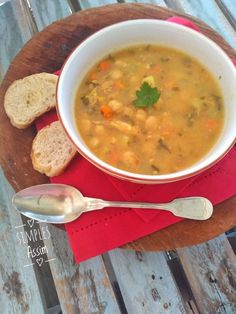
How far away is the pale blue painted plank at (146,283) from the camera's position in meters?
1.50

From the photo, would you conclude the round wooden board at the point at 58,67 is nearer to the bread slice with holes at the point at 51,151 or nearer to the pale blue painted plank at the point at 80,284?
the bread slice with holes at the point at 51,151

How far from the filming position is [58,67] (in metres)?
1.69

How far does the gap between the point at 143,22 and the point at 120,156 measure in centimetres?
49

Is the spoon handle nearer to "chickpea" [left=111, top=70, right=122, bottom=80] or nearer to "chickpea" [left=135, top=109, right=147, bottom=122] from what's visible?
"chickpea" [left=135, top=109, right=147, bottom=122]

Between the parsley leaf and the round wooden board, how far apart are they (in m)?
0.40

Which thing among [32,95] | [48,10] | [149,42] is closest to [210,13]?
[149,42]

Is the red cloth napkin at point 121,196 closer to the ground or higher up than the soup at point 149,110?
closer to the ground

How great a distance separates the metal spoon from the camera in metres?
1.40

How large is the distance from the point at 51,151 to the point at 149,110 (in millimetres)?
360

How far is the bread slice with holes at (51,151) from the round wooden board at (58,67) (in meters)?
0.04

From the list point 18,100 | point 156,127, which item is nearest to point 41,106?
point 18,100

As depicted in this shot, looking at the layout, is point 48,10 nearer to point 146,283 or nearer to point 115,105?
point 115,105

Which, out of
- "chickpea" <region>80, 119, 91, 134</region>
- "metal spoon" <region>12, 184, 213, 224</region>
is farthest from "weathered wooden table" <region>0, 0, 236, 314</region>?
"chickpea" <region>80, 119, 91, 134</region>

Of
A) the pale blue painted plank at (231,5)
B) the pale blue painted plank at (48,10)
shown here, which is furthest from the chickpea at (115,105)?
the pale blue painted plank at (231,5)
